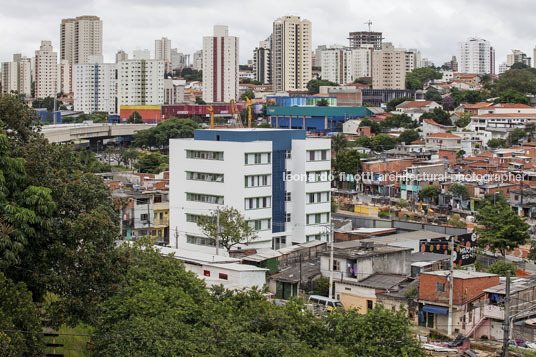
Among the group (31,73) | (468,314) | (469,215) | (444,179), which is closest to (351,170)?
Result: (444,179)

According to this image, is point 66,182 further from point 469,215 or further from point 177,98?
point 177,98

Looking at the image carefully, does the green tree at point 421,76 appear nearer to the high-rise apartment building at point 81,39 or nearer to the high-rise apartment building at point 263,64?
the high-rise apartment building at point 263,64

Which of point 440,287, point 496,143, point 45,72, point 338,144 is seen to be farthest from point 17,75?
point 440,287

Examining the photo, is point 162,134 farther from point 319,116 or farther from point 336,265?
point 336,265

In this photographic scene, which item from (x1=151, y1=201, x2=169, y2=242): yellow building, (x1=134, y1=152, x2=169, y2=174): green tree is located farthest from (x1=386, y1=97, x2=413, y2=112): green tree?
(x1=151, y1=201, x2=169, y2=242): yellow building

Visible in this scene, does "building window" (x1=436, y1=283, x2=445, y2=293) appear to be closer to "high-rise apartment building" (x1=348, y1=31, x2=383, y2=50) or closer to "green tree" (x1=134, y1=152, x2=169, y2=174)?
"green tree" (x1=134, y1=152, x2=169, y2=174)

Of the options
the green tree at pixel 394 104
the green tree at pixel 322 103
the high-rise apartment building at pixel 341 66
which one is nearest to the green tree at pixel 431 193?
the green tree at pixel 322 103
